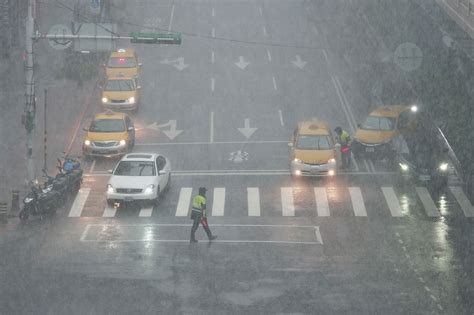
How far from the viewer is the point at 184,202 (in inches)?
1202

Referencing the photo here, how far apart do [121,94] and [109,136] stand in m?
6.67

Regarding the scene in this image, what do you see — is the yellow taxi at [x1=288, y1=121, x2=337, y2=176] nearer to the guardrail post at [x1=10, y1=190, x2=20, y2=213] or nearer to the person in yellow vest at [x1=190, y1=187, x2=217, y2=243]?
the person in yellow vest at [x1=190, y1=187, x2=217, y2=243]

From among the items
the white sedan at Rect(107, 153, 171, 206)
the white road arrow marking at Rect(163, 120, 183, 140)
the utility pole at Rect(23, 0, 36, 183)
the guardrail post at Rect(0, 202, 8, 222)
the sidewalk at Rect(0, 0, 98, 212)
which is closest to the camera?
the guardrail post at Rect(0, 202, 8, 222)

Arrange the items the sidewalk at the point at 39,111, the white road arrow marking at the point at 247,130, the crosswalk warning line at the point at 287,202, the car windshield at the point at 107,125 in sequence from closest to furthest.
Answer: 1. the crosswalk warning line at the point at 287,202
2. the sidewalk at the point at 39,111
3. the car windshield at the point at 107,125
4. the white road arrow marking at the point at 247,130

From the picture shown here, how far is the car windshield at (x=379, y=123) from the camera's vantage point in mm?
36312

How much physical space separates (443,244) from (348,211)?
15.2 feet

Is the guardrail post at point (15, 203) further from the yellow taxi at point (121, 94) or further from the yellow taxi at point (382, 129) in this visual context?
the yellow taxi at point (382, 129)

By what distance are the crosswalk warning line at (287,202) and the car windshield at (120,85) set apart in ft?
42.4

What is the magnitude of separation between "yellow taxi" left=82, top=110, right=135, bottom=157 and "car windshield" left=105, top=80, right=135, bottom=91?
19.1 ft

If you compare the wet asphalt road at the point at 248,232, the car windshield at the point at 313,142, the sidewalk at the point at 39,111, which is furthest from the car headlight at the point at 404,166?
the sidewalk at the point at 39,111

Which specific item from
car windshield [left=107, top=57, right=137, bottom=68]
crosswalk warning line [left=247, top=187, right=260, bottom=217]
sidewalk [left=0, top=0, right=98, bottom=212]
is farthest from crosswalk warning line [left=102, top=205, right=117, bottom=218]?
car windshield [left=107, top=57, right=137, bottom=68]

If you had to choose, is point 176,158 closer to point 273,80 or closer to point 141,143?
point 141,143

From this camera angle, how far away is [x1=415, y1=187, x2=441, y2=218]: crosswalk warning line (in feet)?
94.5

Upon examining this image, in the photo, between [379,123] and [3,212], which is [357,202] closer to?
[379,123]
